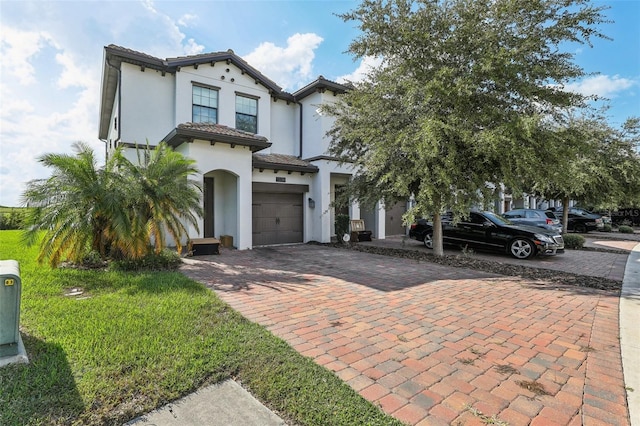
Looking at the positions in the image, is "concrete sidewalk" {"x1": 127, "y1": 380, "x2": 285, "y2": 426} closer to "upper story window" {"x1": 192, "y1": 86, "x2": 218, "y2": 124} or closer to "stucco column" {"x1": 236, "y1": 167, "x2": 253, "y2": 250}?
"stucco column" {"x1": 236, "y1": 167, "x2": 253, "y2": 250}

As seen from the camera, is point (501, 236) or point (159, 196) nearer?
point (159, 196)

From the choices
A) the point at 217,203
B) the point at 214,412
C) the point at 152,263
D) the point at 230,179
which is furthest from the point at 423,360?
the point at 217,203

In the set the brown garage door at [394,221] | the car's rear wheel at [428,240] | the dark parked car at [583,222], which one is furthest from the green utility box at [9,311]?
the dark parked car at [583,222]

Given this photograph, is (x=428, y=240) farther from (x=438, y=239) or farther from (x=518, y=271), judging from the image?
(x=518, y=271)

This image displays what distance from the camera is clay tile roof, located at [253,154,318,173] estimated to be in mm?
13250

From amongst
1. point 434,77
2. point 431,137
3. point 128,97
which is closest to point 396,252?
point 431,137

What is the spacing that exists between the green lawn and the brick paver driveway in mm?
359

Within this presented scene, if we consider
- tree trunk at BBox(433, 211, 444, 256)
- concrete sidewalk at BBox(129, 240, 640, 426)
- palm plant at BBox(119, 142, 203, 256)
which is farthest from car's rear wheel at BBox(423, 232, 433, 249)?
palm plant at BBox(119, 142, 203, 256)

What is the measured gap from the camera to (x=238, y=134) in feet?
38.8

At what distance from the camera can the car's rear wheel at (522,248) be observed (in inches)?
428

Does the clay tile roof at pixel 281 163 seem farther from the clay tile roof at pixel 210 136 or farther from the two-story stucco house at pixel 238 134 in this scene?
the clay tile roof at pixel 210 136

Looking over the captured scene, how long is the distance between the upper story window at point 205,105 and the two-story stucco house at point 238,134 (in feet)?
0.13

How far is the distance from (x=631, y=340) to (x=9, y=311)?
24.3 ft

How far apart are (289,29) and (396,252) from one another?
8638mm
